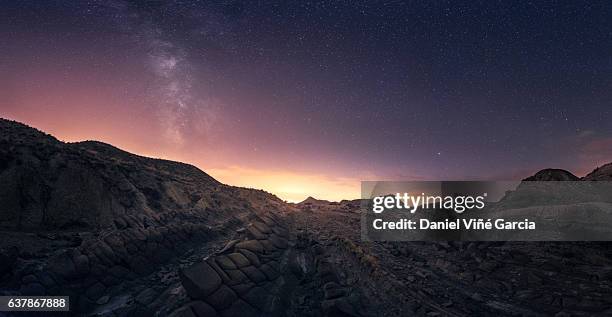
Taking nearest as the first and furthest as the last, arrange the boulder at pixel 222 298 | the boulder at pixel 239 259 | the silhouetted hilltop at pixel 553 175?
the boulder at pixel 222 298, the boulder at pixel 239 259, the silhouetted hilltop at pixel 553 175

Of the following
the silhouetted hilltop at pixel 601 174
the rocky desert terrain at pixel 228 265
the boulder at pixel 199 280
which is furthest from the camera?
the silhouetted hilltop at pixel 601 174

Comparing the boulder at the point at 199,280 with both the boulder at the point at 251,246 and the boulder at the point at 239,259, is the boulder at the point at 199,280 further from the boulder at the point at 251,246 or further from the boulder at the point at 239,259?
the boulder at the point at 251,246

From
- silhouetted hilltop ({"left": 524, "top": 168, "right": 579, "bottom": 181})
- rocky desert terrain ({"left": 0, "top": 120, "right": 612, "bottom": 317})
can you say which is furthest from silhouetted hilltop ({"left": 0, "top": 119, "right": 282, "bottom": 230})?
silhouetted hilltop ({"left": 524, "top": 168, "right": 579, "bottom": 181})

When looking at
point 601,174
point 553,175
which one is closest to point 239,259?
point 553,175

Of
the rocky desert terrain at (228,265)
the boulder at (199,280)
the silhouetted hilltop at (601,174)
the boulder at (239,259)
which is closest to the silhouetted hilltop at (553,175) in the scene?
the silhouetted hilltop at (601,174)

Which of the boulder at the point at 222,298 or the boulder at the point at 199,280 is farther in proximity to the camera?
the boulder at the point at 199,280

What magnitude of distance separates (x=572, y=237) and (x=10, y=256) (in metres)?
28.2

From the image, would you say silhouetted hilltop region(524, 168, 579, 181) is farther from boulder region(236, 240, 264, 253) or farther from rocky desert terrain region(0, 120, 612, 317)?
boulder region(236, 240, 264, 253)

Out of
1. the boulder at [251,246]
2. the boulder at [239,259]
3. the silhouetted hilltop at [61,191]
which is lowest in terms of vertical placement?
the boulder at [239,259]

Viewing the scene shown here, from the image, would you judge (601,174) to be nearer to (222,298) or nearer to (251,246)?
(251,246)

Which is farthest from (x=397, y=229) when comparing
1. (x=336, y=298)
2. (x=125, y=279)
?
(x=125, y=279)

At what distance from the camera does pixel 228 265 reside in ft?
39.0

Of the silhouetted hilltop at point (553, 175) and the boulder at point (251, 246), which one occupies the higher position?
the silhouetted hilltop at point (553, 175)

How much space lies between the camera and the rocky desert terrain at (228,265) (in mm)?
10547
